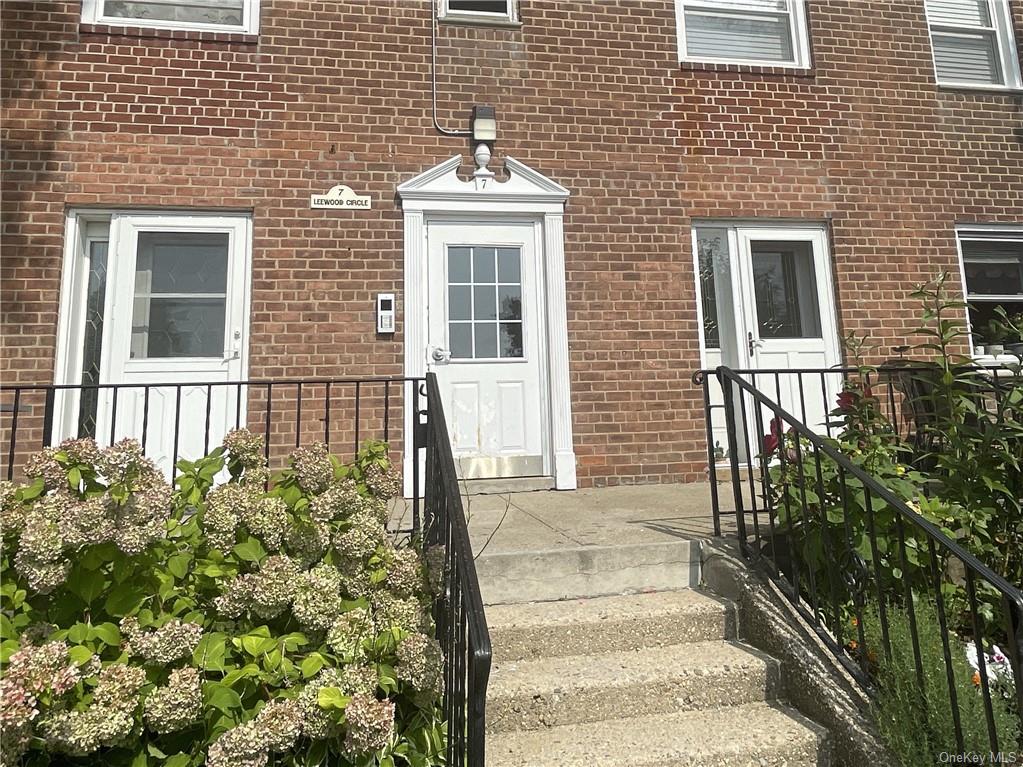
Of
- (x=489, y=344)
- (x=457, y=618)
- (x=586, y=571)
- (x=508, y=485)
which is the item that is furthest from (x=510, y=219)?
(x=457, y=618)

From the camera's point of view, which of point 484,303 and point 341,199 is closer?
point 341,199

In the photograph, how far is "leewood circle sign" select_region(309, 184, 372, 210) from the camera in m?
4.75

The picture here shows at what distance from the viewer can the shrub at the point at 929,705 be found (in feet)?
6.16

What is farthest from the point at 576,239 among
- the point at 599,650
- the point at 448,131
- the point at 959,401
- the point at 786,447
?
the point at 599,650

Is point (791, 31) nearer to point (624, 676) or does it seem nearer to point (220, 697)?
point (624, 676)

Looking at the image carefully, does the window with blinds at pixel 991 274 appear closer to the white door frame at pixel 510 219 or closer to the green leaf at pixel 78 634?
the white door frame at pixel 510 219

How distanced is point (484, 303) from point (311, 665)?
346 cm

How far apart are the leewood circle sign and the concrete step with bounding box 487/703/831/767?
3886 millimetres

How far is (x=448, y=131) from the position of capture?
5.02 metres

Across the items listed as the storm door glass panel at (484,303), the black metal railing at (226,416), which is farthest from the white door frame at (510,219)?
the black metal railing at (226,416)

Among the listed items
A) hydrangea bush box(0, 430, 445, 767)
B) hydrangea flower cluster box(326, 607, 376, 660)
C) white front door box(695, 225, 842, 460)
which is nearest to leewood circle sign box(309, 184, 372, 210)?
white front door box(695, 225, 842, 460)

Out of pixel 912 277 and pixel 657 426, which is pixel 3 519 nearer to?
pixel 657 426

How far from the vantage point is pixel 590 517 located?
363 centimetres

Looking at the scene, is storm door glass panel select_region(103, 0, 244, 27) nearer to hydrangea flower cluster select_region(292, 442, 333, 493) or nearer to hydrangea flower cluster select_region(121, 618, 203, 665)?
hydrangea flower cluster select_region(292, 442, 333, 493)
